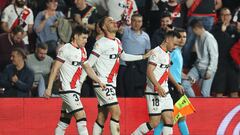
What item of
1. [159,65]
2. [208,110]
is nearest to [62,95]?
[159,65]

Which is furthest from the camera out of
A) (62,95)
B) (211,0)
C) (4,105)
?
(211,0)

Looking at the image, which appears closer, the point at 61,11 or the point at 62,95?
the point at 62,95

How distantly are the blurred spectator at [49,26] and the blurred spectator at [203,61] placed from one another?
9.22ft

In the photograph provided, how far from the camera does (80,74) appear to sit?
53.8 ft

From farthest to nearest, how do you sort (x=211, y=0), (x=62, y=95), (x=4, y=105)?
(x=211, y=0) < (x=4, y=105) < (x=62, y=95)

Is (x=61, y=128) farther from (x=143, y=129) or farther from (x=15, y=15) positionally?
(x=15, y=15)

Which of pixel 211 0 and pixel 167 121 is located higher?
pixel 211 0

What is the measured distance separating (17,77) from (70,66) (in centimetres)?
202

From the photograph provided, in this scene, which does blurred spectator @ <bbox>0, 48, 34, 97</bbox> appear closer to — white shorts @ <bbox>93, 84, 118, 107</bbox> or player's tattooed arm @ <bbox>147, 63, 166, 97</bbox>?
white shorts @ <bbox>93, 84, 118, 107</bbox>

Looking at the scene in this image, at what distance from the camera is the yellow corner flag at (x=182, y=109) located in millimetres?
17406

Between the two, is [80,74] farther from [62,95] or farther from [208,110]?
[208,110]

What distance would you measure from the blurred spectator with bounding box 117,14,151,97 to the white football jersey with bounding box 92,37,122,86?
200cm

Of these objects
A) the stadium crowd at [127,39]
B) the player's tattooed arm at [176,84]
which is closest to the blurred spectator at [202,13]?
the stadium crowd at [127,39]

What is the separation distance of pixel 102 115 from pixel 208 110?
2.55 m
